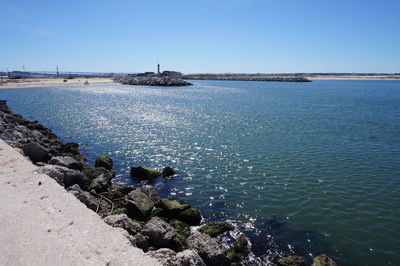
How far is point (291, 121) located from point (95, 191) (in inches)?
1048

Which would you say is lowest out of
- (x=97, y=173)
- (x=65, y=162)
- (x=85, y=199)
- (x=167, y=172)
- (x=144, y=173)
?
(x=167, y=172)

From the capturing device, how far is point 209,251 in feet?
30.4

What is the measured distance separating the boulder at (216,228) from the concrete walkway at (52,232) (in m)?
3.99

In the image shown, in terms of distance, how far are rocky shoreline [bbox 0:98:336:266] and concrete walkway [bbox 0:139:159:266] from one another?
647 mm

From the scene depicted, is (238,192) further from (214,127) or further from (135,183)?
(214,127)

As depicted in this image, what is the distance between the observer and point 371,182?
16.2 m

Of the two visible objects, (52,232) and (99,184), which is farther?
(99,184)

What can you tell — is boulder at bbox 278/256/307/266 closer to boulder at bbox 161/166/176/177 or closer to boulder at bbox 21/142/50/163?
boulder at bbox 161/166/176/177

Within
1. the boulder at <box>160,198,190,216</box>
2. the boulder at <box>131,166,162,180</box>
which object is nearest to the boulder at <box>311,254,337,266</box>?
the boulder at <box>160,198,190,216</box>

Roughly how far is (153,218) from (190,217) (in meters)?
2.02

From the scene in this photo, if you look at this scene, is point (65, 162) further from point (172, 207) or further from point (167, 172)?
point (172, 207)

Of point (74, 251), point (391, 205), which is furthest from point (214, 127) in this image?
point (74, 251)

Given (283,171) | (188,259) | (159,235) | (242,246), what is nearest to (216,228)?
(242,246)

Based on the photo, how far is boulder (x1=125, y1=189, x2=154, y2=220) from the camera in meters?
12.2
